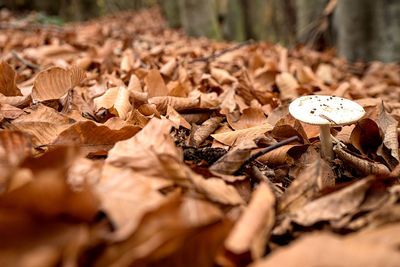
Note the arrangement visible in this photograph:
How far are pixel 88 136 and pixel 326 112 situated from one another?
2.47 ft

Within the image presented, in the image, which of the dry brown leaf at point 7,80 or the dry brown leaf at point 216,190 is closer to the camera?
the dry brown leaf at point 216,190

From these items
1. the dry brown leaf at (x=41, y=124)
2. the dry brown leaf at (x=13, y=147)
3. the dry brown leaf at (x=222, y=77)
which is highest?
the dry brown leaf at (x=13, y=147)

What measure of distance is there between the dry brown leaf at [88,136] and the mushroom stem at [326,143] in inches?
28.0

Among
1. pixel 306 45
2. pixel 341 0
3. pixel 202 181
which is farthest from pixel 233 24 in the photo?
pixel 202 181

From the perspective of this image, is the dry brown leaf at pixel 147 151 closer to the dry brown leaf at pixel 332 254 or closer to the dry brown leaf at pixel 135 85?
the dry brown leaf at pixel 332 254

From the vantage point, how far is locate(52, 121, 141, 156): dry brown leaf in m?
0.90

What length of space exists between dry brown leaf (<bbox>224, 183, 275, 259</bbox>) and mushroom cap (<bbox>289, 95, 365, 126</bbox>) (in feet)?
1.19

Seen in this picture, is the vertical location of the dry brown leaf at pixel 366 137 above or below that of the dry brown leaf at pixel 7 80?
below

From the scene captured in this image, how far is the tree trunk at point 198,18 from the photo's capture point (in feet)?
16.7

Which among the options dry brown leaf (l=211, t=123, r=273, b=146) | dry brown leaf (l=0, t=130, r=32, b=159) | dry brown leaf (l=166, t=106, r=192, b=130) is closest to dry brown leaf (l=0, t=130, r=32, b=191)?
dry brown leaf (l=0, t=130, r=32, b=159)

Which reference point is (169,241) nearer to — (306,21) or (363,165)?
(363,165)

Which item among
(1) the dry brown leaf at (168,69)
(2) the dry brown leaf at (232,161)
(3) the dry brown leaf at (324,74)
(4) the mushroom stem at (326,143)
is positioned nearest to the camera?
(2) the dry brown leaf at (232,161)

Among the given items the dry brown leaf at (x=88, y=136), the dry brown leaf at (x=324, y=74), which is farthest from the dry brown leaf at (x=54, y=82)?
the dry brown leaf at (x=324, y=74)

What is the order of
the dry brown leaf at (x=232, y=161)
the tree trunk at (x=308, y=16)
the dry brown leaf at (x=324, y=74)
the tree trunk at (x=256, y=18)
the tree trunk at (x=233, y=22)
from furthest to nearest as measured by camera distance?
the tree trunk at (x=256, y=18)
the tree trunk at (x=233, y=22)
the tree trunk at (x=308, y=16)
the dry brown leaf at (x=324, y=74)
the dry brown leaf at (x=232, y=161)
